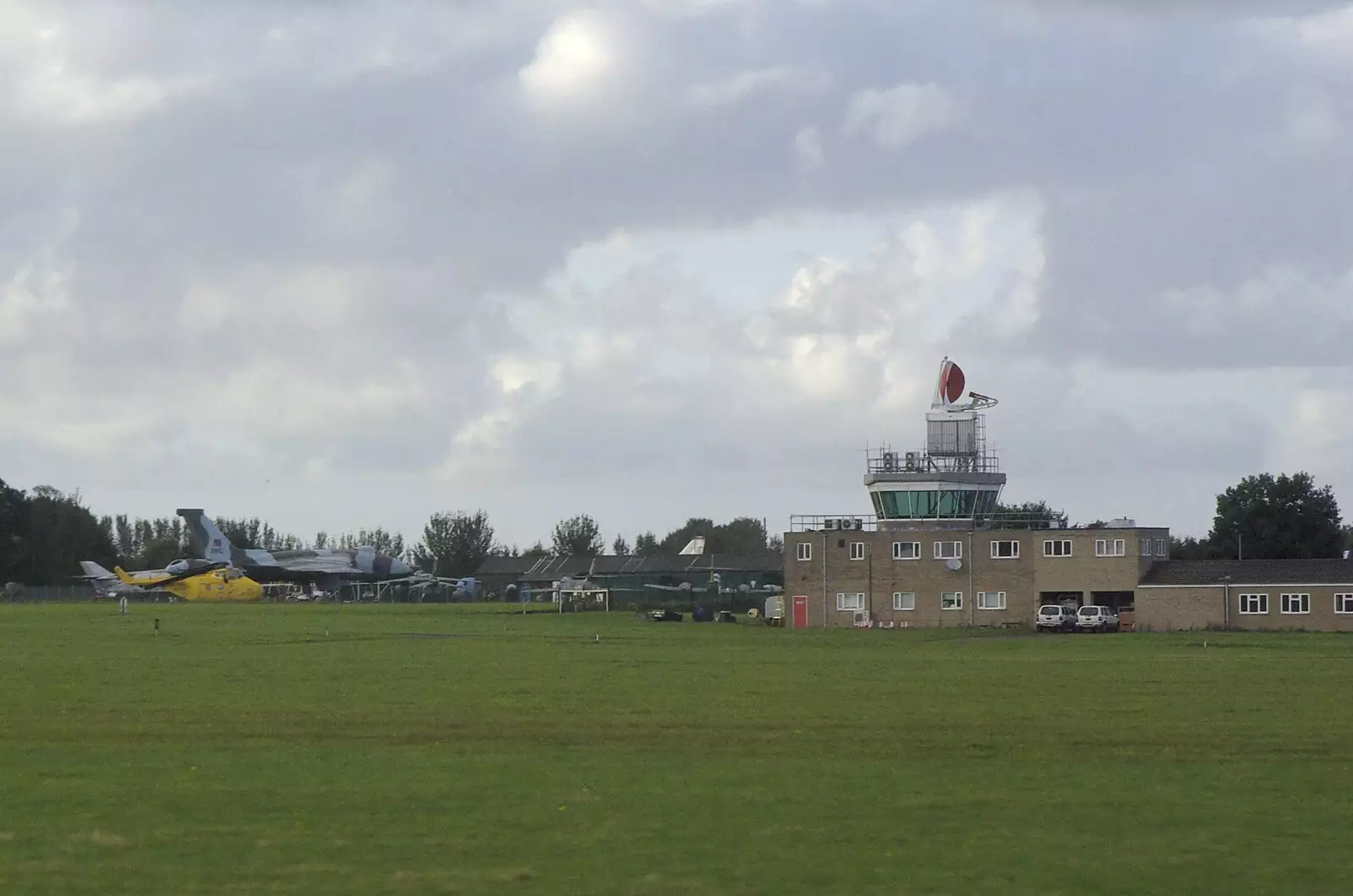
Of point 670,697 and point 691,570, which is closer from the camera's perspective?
point 670,697

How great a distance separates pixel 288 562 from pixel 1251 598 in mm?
100587

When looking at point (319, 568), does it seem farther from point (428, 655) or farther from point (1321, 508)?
point (428, 655)

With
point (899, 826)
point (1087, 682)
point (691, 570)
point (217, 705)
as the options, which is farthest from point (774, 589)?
point (899, 826)

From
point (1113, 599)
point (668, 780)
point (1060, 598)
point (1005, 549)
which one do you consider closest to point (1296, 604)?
point (1113, 599)

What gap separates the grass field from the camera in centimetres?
1421

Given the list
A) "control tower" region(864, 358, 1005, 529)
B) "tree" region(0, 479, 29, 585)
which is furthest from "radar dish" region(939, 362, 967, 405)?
"tree" region(0, 479, 29, 585)

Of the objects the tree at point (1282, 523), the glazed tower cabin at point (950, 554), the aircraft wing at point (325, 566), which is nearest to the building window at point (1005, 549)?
the glazed tower cabin at point (950, 554)

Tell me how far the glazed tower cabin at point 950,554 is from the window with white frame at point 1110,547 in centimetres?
4

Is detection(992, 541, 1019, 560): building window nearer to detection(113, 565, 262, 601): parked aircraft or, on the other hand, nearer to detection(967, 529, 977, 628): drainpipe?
detection(967, 529, 977, 628): drainpipe

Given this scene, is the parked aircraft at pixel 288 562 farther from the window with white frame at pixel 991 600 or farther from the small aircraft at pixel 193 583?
the window with white frame at pixel 991 600

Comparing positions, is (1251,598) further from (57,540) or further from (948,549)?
(57,540)

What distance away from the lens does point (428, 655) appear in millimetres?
49125

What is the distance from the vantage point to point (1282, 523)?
11619 centimetres

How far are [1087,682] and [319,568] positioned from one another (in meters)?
123
